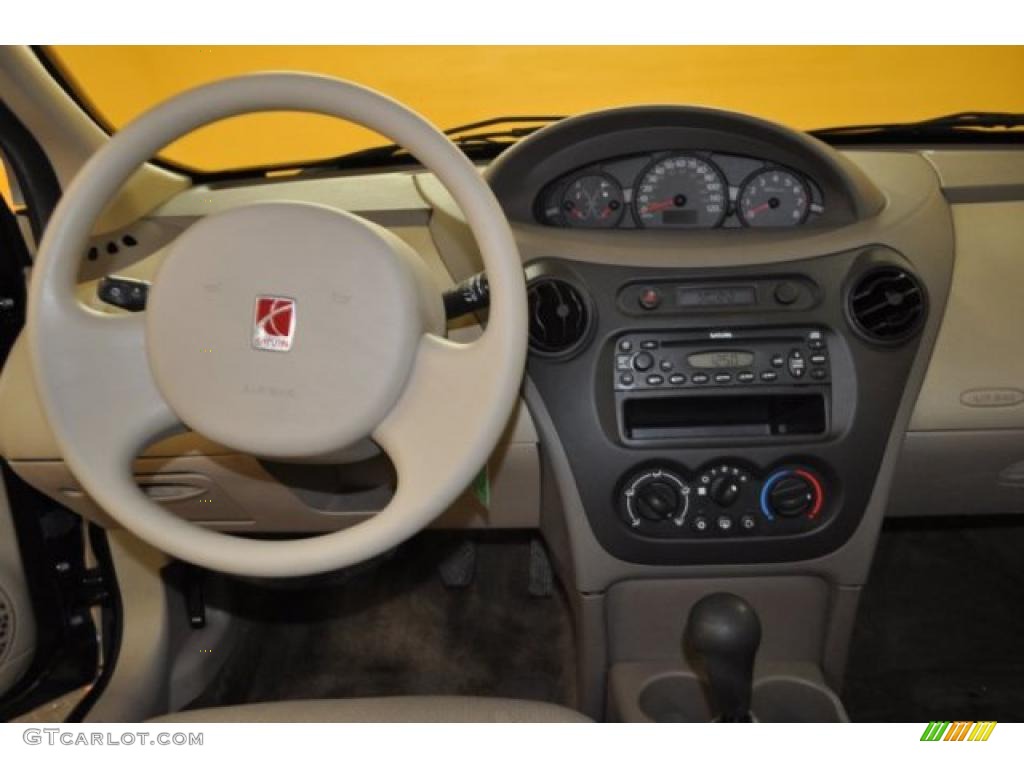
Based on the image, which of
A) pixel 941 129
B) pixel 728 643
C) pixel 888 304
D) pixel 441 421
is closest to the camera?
pixel 441 421

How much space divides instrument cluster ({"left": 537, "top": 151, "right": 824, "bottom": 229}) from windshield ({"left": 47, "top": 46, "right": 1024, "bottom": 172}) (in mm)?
199

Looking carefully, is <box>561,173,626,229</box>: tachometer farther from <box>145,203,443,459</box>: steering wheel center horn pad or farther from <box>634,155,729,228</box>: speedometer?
<box>145,203,443,459</box>: steering wheel center horn pad

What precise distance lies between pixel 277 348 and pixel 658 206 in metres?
0.68

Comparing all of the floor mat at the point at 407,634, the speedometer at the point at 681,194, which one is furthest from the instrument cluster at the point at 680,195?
the floor mat at the point at 407,634

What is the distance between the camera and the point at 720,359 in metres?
1.23

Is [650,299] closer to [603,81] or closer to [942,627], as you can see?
[603,81]

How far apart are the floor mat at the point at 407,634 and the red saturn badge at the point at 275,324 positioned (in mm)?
1098

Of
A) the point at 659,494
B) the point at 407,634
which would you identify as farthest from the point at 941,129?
the point at 407,634

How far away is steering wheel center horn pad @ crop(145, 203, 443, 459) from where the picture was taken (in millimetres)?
915

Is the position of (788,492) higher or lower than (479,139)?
lower

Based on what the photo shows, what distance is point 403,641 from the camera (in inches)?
76.4

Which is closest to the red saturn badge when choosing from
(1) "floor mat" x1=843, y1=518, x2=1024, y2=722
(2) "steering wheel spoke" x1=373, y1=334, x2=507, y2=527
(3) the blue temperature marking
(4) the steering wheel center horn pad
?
(4) the steering wheel center horn pad

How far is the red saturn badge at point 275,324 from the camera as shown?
3.00 ft
